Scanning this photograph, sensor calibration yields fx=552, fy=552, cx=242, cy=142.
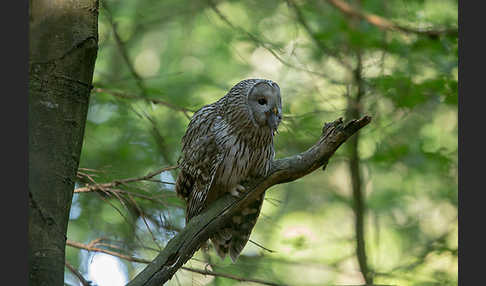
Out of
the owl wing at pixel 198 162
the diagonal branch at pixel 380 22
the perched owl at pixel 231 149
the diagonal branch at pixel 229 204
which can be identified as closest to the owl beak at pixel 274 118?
the perched owl at pixel 231 149

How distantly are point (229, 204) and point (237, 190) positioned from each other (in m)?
0.25

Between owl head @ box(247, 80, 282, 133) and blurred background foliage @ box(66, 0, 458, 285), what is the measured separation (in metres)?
0.66

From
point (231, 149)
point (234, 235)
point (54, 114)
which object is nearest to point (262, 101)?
point (231, 149)

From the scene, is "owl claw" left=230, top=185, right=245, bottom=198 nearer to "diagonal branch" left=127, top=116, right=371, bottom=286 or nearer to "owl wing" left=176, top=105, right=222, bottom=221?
"diagonal branch" left=127, top=116, right=371, bottom=286

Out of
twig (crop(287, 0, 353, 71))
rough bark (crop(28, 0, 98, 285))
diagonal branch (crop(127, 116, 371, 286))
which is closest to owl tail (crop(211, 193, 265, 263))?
diagonal branch (crop(127, 116, 371, 286))

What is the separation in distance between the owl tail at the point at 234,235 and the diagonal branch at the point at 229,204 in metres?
0.43

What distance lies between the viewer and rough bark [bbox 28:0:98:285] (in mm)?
2549

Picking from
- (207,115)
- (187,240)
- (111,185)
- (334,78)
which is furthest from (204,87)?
(187,240)

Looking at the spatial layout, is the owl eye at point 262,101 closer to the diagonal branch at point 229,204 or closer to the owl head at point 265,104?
the owl head at point 265,104

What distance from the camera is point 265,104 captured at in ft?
12.3

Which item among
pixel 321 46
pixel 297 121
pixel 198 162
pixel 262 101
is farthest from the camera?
pixel 321 46

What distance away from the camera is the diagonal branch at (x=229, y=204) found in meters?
2.88

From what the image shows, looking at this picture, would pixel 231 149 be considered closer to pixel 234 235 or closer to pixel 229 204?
pixel 229 204

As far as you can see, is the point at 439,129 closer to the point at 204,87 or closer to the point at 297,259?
the point at 297,259
